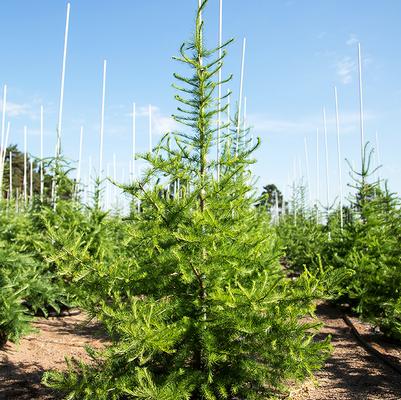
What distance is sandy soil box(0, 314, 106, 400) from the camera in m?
4.72

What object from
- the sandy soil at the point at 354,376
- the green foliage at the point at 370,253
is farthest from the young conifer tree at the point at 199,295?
the green foliage at the point at 370,253

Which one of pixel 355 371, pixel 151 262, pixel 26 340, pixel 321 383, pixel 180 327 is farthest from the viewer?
pixel 26 340

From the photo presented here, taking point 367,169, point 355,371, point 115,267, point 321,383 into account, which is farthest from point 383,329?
point 115,267

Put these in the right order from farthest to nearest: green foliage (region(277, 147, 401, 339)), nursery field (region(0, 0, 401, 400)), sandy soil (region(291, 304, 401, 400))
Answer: green foliage (region(277, 147, 401, 339)) < sandy soil (region(291, 304, 401, 400)) < nursery field (region(0, 0, 401, 400))

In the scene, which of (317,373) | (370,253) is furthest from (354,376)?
(370,253)

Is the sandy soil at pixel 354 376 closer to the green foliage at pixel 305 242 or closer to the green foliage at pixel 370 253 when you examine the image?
the green foliage at pixel 370 253

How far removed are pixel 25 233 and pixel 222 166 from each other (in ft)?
20.6

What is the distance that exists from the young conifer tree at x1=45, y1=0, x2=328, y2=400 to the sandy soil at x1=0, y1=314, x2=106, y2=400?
68 cm

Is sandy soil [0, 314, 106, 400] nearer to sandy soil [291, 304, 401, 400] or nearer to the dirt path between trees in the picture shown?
the dirt path between trees

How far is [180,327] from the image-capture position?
3.35 metres

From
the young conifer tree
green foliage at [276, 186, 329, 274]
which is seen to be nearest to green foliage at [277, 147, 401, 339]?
green foliage at [276, 186, 329, 274]

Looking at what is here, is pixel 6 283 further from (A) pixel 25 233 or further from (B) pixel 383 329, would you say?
(B) pixel 383 329

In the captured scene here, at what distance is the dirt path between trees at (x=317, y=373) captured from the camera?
4.67 metres

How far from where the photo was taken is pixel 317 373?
5.37 metres
